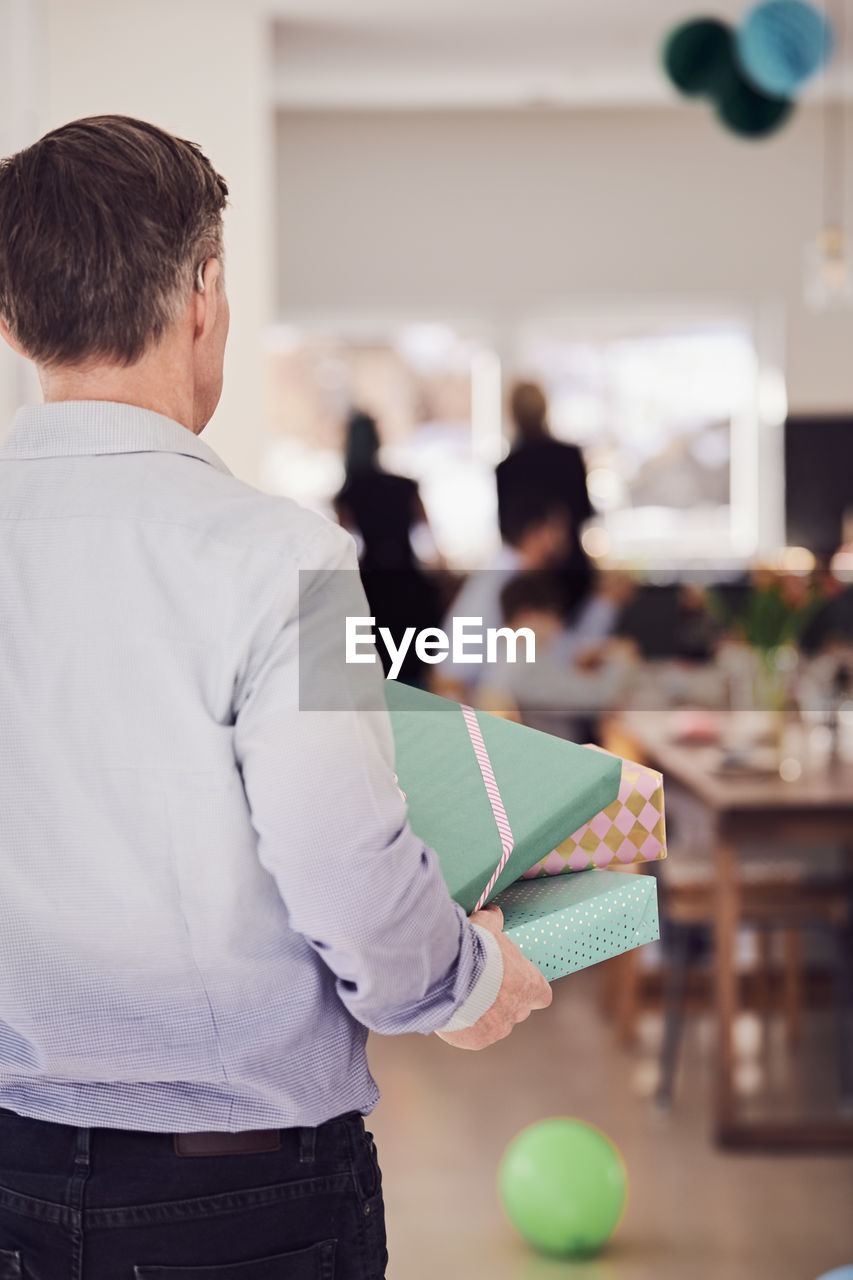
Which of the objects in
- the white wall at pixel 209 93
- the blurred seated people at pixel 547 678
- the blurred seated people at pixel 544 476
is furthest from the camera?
the blurred seated people at pixel 544 476

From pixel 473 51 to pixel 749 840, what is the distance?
15.9 ft

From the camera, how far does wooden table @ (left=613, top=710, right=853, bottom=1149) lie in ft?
12.3

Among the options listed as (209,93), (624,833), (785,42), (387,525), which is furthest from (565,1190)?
(209,93)

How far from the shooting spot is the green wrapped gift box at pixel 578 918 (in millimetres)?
1181

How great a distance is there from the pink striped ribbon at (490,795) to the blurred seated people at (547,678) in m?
3.79

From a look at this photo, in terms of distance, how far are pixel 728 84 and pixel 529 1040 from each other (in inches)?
140

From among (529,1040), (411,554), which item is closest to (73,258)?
(529,1040)

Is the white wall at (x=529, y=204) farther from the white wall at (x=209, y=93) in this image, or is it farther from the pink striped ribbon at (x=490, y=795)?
the pink striped ribbon at (x=490, y=795)

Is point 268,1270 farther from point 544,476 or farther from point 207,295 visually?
point 544,476

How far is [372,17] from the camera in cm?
674

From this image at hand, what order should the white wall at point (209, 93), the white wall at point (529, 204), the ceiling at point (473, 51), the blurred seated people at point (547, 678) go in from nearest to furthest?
the blurred seated people at point (547, 678)
the white wall at point (209, 93)
the ceiling at point (473, 51)
the white wall at point (529, 204)

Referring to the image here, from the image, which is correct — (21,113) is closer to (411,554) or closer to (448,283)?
(411,554)

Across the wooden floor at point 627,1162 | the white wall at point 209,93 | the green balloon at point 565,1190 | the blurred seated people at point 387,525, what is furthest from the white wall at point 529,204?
the green balloon at point 565,1190

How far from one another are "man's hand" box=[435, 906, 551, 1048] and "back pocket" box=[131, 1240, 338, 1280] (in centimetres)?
19
